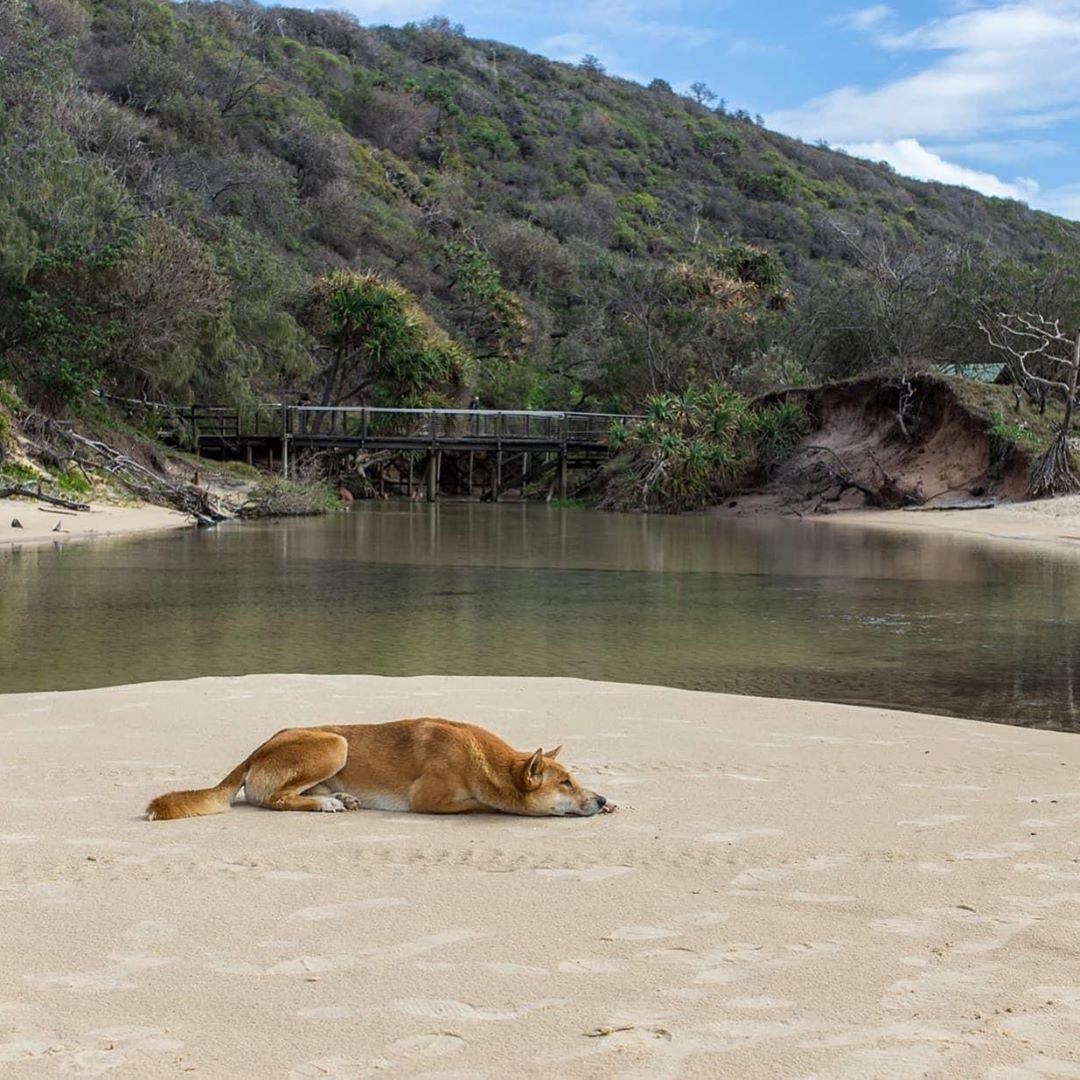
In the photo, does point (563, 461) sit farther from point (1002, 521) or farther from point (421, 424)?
point (1002, 521)

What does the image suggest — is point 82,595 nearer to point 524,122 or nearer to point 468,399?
point 468,399

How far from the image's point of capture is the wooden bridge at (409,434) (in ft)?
157

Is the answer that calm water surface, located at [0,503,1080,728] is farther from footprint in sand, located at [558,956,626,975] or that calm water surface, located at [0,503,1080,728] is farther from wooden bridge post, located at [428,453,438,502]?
wooden bridge post, located at [428,453,438,502]

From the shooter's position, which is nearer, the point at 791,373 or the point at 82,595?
the point at 82,595

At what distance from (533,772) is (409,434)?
45.9 metres

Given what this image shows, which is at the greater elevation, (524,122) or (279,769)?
→ (524,122)

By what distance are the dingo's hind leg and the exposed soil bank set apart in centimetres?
3574

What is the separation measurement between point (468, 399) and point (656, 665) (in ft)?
163

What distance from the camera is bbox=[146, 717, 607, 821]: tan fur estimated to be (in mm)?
5773

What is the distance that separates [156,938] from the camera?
4.14 meters

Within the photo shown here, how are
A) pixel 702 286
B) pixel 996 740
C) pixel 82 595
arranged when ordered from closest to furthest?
pixel 996 740 < pixel 82 595 < pixel 702 286

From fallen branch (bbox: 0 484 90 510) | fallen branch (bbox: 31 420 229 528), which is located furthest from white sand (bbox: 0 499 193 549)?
fallen branch (bbox: 31 420 229 528)

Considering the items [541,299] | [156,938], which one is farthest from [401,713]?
[541,299]

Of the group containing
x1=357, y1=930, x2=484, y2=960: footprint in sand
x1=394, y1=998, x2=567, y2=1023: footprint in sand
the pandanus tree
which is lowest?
x1=394, y1=998, x2=567, y2=1023: footprint in sand
